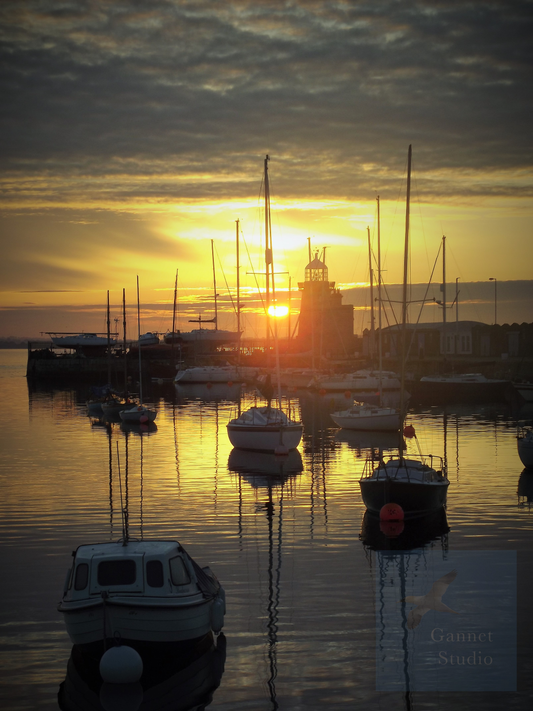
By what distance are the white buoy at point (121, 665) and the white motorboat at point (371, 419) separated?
35529 mm

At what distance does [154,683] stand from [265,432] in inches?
957

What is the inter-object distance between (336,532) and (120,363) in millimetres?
110455

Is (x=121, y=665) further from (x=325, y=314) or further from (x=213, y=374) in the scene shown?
(x=325, y=314)

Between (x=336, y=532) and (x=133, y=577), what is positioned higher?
(x=133, y=577)

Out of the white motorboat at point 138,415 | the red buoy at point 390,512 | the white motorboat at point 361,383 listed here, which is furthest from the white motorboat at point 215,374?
the red buoy at point 390,512

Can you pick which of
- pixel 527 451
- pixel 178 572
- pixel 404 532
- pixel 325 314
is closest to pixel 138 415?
pixel 527 451

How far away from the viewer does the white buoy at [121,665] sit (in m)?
11.7

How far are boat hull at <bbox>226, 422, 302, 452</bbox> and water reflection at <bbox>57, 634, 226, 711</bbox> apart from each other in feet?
75.4

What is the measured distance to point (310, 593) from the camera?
1631 centimetres

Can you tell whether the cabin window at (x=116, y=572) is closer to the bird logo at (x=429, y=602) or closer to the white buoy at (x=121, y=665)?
the white buoy at (x=121, y=665)

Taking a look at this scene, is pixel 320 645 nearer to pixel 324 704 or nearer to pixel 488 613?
pixel 324 704

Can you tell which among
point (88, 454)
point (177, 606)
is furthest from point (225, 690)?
point (88, 454)

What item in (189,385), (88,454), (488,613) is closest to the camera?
(488,613)

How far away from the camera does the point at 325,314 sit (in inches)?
4715
